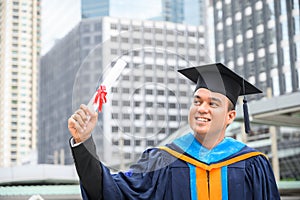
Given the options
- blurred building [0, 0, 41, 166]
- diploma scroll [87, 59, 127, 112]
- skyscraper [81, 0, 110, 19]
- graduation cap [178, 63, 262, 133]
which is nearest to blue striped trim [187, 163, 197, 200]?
graduation cap [178, 63, 262, 133]

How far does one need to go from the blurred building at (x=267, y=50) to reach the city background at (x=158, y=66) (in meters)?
0.06

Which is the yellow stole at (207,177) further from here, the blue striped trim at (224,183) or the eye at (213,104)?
the eye at (213,104)

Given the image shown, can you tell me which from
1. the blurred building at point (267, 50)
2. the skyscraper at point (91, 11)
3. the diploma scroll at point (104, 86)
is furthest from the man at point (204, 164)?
the blurred building at point (267, 50)

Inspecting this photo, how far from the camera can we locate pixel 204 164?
1968 millimetres

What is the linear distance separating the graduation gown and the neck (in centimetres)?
1

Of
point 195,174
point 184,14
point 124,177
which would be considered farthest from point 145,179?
point 184,14

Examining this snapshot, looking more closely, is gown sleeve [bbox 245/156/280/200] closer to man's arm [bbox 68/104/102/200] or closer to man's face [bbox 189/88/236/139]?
man's face [bbox 189/88/236/139]

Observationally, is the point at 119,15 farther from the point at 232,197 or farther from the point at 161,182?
the point at 232,197

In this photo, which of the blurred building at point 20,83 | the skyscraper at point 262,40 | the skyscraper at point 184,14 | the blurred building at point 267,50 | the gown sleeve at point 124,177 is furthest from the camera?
the blurred building at point 20,83

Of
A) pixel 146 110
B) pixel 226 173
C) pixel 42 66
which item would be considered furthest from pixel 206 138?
pixel 42 66

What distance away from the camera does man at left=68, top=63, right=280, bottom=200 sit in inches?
74.4

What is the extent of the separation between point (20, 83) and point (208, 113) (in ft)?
170

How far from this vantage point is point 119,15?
5.98 feet

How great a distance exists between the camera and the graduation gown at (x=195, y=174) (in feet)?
6.21
